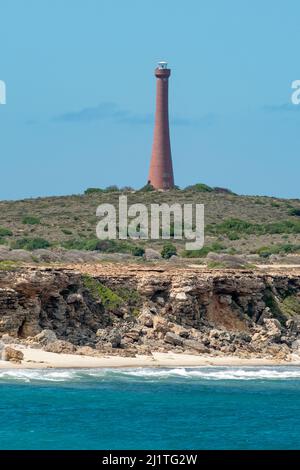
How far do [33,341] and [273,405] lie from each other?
11.0m

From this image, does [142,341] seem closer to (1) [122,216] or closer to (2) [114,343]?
(2) [114,343]

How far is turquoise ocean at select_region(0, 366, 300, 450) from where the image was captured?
4681cm

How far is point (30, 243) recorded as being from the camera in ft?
356

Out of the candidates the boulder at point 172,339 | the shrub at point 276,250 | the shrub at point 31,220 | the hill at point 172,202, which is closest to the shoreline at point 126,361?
the boulder at point 172,339

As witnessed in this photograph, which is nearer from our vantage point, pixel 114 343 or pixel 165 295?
pixel 114 343

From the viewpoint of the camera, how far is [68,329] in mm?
63719

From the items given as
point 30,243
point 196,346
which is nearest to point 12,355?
point 196,346

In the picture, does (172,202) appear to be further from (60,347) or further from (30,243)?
(60,347)

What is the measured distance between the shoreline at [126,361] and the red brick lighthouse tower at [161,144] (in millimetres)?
80327

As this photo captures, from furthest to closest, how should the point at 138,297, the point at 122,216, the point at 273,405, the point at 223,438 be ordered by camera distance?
the point at 122,216 → the point at 138,297 → the point at 273,405 → the point at 223,438

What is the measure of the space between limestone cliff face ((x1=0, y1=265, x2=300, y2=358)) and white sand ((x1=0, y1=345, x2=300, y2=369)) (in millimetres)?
783

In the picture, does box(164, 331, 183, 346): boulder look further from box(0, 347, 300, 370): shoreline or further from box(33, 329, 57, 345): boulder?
box(33, 329, 57, 345): boulder

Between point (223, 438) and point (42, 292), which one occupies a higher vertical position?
point (42, 292)
